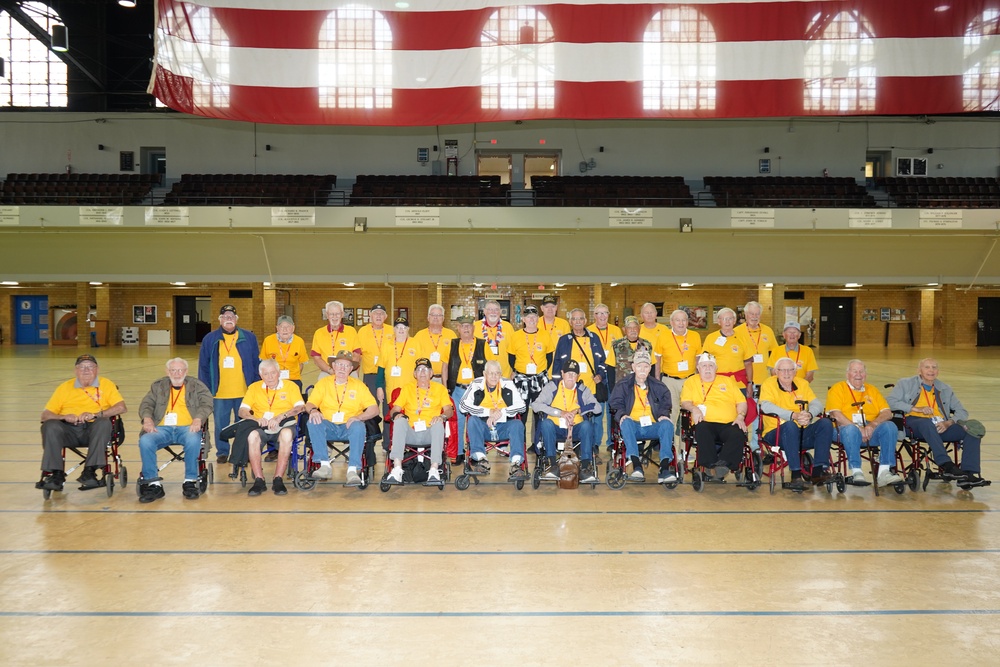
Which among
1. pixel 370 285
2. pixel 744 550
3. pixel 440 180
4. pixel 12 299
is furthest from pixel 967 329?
pixel 12 299

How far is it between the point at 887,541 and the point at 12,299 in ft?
93.5

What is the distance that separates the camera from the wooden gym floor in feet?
10.4

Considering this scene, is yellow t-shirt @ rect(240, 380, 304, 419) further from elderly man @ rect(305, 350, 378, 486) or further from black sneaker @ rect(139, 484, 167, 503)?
black sneaker @ rect(139, 484, 167, 503)

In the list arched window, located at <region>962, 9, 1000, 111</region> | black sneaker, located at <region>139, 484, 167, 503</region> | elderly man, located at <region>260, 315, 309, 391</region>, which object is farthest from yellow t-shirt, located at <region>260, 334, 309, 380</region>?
arched window, located at <region>962, 9, 1000, 111</region>

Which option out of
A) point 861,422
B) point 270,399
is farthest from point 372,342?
point 861,422

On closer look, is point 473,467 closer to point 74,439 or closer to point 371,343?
point 371,343

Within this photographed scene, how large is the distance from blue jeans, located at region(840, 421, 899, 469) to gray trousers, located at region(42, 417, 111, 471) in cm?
613

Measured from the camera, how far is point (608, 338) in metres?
7.61

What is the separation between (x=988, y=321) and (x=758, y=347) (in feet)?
73.8

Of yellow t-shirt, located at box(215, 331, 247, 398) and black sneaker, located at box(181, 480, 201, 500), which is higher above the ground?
yellow t-shirt, located at box(215, 331, 247, 398)

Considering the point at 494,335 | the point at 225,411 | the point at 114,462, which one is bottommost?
the point at 114,462

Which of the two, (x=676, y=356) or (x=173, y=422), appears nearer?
(x=173, y=422)

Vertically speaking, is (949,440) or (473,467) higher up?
(949,440)

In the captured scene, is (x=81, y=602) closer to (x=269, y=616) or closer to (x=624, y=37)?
(x=269, y=616)
